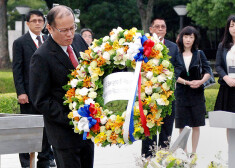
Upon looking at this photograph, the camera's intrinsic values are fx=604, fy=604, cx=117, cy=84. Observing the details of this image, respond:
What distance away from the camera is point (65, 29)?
4.55 meters

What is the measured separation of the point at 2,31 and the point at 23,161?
66.2 ft

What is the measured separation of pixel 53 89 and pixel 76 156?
56 centimetres

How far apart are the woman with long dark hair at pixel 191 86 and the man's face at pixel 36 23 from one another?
2.25m

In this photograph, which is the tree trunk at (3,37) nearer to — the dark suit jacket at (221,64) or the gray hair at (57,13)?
the dark suit jacket at (221,64)

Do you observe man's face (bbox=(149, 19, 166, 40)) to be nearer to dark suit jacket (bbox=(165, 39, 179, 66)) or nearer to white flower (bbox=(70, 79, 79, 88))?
dark suit jacket (bbox=(165, 39, 179, 66))

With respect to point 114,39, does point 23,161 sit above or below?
below

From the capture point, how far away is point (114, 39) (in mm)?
4656

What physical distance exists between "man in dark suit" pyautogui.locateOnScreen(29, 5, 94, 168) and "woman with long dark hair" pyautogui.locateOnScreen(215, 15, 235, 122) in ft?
12.8

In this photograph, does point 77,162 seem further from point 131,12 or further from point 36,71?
point 131,12

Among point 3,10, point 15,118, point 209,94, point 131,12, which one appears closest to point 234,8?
point 131,12

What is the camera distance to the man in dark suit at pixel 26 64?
766cm

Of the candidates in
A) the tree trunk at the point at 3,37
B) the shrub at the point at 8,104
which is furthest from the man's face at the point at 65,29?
the tree trunk at the point at 3,37

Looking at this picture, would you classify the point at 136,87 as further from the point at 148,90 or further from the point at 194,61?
the point at 194,61

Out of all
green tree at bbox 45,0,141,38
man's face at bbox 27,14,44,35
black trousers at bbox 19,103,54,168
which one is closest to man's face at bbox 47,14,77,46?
man's face at bbox 27,14,44,35
